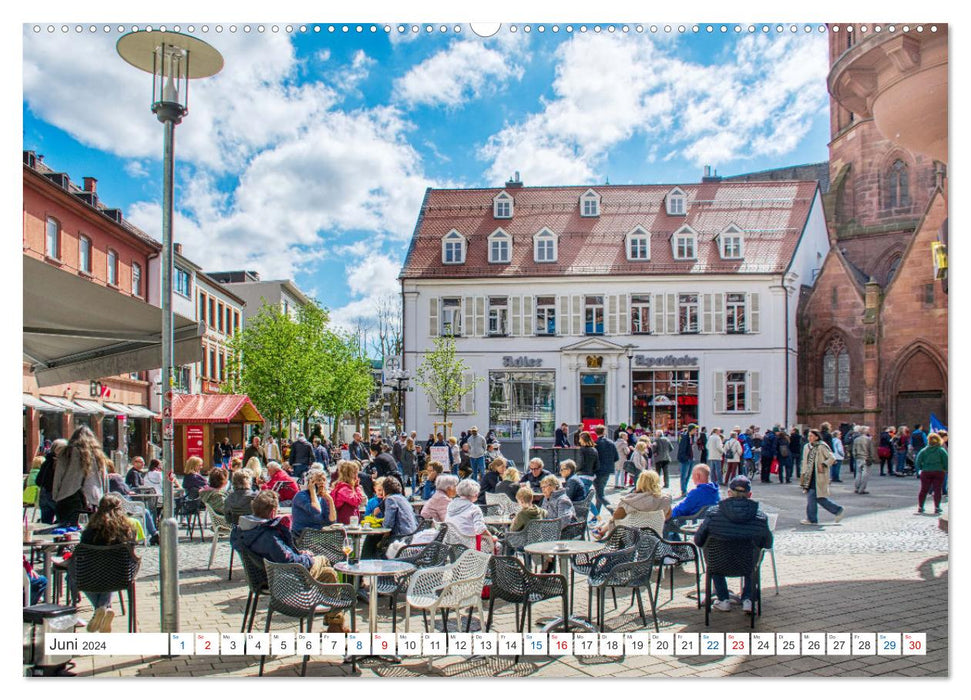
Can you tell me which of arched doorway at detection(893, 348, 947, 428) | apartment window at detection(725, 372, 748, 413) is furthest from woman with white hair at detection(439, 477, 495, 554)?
apartment window at detection(725, 372, 748, 413)

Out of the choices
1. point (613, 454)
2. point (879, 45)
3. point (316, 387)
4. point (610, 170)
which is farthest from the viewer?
point (316, 387)

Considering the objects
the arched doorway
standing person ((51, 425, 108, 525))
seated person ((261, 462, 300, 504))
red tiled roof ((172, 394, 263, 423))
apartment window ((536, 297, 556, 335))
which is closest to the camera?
the arched doorway

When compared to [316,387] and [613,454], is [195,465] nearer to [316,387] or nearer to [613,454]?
[613,454]

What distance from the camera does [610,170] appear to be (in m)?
7.26

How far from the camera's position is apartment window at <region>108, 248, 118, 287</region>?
28.5ft

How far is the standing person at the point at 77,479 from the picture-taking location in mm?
9141

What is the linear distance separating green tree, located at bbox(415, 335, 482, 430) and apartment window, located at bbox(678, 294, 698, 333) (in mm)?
8162

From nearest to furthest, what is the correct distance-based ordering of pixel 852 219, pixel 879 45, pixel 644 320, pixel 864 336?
1. pixel 879 45
2. pixel 864 336
3. pixel 852 219
4. pixel 644 320

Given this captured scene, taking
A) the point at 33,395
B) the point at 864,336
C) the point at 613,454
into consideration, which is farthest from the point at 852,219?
the point at 33,395

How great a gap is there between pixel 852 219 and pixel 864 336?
5268mm

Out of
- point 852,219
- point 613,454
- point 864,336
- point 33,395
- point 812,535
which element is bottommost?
point 812,535

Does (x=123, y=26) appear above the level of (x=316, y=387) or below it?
above

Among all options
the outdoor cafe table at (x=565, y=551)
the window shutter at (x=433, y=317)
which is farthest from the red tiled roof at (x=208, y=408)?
the outdoor cafe table at (x=565, y=551)

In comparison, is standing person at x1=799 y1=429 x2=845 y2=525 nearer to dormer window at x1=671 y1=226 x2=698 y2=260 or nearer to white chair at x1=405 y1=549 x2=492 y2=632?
white chair at x1=405 y1=549 x2=492 y2=632
